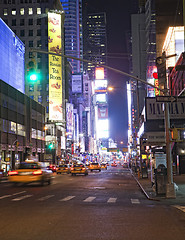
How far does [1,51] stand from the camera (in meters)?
80.6

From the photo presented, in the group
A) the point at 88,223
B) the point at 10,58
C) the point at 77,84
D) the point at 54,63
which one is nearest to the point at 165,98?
the point at 88,223

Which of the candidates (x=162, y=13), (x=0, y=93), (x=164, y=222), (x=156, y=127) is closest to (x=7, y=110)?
(x=0, y=93)

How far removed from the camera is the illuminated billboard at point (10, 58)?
81713mm

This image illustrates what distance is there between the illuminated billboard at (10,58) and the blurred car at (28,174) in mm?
57232

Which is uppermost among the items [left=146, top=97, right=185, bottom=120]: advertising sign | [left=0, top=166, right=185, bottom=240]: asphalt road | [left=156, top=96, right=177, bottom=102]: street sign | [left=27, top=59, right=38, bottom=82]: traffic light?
[left=27, top=59, right=38, bottom=82]: traffic light

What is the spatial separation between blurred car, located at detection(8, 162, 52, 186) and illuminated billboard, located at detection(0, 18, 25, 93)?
57232mm

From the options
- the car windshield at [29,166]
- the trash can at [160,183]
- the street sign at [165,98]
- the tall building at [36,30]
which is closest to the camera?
the street sign at [165,98]

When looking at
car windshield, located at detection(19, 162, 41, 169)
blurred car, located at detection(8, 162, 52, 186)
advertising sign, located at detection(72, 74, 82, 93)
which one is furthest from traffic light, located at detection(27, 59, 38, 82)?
advertising sign, located at detection(72, 74, 82, 93)

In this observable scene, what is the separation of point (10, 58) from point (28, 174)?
220 ft

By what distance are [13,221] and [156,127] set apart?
19758 mm

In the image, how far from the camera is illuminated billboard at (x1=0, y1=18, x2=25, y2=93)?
81.7 meters

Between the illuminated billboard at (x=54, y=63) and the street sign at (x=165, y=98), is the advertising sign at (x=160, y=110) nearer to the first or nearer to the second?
the street sign at (x=165, y=98)

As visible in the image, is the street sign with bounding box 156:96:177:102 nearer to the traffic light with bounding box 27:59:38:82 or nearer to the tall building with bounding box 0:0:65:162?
the traffic light with bounding box 27:59:38:82

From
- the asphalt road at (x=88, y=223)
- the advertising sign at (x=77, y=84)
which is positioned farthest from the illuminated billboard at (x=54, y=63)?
the advertising sign at (x=77, y=84)
